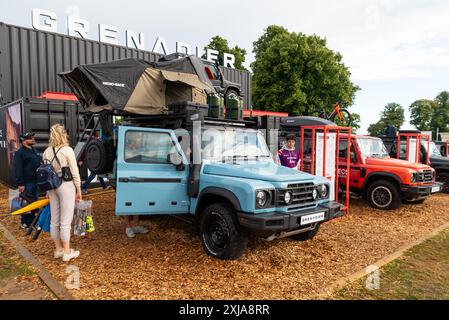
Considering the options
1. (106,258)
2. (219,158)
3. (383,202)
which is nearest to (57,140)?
(106,258)

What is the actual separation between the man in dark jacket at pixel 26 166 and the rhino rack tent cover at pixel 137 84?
1228 mm

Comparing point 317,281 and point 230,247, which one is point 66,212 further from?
point 317,281

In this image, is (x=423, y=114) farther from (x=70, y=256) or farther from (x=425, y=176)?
(x=70, y=256)

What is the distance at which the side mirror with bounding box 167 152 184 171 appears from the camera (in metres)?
4.71

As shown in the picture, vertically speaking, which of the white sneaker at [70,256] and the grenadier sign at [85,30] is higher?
the grenadier sign at [85,30]

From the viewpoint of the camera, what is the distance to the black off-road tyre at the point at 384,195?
314 inches

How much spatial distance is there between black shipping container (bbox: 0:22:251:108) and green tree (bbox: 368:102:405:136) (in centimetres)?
7038

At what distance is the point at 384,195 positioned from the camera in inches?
321

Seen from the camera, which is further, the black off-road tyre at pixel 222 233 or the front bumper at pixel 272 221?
the black off-road tyre at pixel 222 233

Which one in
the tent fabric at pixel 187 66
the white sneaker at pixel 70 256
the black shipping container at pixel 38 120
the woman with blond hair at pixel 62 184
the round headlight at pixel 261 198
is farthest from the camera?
the black shipping container at pixel 38 120

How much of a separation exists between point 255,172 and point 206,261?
143 cm

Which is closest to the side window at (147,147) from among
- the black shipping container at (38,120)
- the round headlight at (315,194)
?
the round headlight at (315,194)

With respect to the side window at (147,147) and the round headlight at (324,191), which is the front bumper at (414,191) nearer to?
the round headlight at (324,191)

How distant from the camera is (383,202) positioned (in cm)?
816
